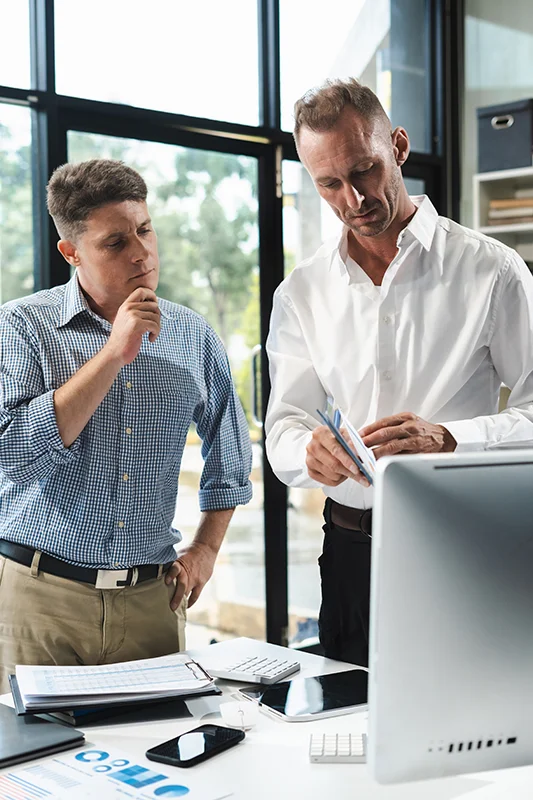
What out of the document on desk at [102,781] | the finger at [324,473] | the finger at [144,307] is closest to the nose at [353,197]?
the finger at [144,307]

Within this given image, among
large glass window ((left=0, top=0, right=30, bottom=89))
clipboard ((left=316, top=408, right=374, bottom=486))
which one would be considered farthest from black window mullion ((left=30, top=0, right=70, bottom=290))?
clipboard ((left=316, top=408, right=374, bottom=486))

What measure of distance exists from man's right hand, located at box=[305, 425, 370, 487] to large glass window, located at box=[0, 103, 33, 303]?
5.54ft

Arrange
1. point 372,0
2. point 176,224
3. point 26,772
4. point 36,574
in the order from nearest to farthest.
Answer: point 26,772 < point 36,574 < point 176,224 < point 372,0

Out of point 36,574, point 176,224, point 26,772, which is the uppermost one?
point 176,224

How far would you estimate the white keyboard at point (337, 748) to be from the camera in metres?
1.29

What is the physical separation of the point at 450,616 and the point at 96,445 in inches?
49.9

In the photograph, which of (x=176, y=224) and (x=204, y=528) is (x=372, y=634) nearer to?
(x=204, y=528)

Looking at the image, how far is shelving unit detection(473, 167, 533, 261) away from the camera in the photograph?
12.5 feet

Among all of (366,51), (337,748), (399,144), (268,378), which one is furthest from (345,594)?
(366,51)

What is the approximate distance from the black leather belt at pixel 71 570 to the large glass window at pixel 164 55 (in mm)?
1773

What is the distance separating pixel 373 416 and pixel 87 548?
0.69 metres

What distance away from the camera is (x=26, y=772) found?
49.5 inches

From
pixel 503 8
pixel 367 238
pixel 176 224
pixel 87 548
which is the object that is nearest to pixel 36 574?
pixel 87 548

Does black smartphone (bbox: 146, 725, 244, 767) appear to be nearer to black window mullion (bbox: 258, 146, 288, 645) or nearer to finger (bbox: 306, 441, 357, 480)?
finger (bbox: 306, 441, 357, 480)
